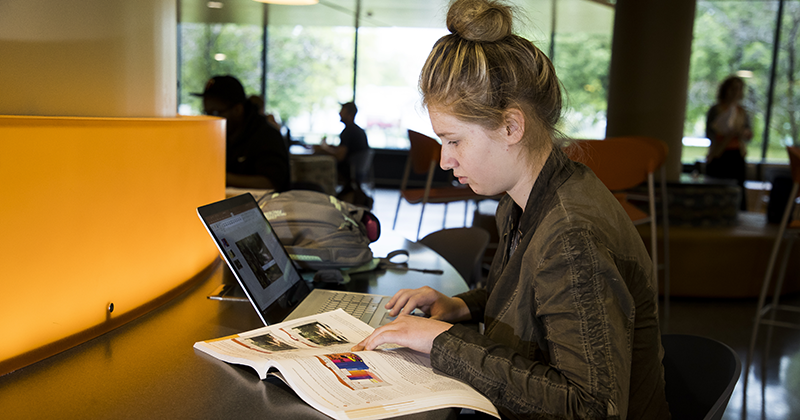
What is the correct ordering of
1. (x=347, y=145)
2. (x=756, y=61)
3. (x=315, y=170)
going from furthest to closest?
1. (x=756, y=61)
2. (x=347, y=145)
3. (x=315, y=170)

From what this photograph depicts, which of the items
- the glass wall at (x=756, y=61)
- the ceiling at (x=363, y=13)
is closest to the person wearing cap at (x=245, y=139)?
the ceiling at (x=363, y=13)

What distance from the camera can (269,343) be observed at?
3.44 ft

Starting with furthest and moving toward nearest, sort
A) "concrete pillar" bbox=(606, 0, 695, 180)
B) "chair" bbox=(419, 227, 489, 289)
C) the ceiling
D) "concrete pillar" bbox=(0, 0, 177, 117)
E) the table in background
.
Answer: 1. the ceiling
2. the table in background
3. "concrete pillar" bbox=(606, 0, 695, 180)
4. "chair" bbox=(419, 227, 489, 289)
5. "concrete pillar" bbox=(0, 0, 177, 117)

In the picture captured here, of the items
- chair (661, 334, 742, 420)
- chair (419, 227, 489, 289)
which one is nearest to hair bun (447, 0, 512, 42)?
chair (661, 334, 742, 420)

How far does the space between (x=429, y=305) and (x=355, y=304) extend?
0.19m

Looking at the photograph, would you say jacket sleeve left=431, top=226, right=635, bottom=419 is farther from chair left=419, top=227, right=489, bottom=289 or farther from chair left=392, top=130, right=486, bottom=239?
chair left=392, top=130, right=486, bottom=239

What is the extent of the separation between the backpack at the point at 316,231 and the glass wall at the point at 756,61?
872cm

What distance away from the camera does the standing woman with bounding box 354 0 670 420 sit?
0.87 m

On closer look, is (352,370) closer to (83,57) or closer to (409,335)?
(409,335)

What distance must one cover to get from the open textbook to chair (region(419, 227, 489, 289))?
42.8 inches

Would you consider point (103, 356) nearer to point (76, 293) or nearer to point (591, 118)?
point (76, 293)

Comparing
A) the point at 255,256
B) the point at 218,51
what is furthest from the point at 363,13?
the point at 255,256

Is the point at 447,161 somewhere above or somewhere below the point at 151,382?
above

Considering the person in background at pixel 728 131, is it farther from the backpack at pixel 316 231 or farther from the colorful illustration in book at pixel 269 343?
the colorful illustration in book at pixel 269 343
